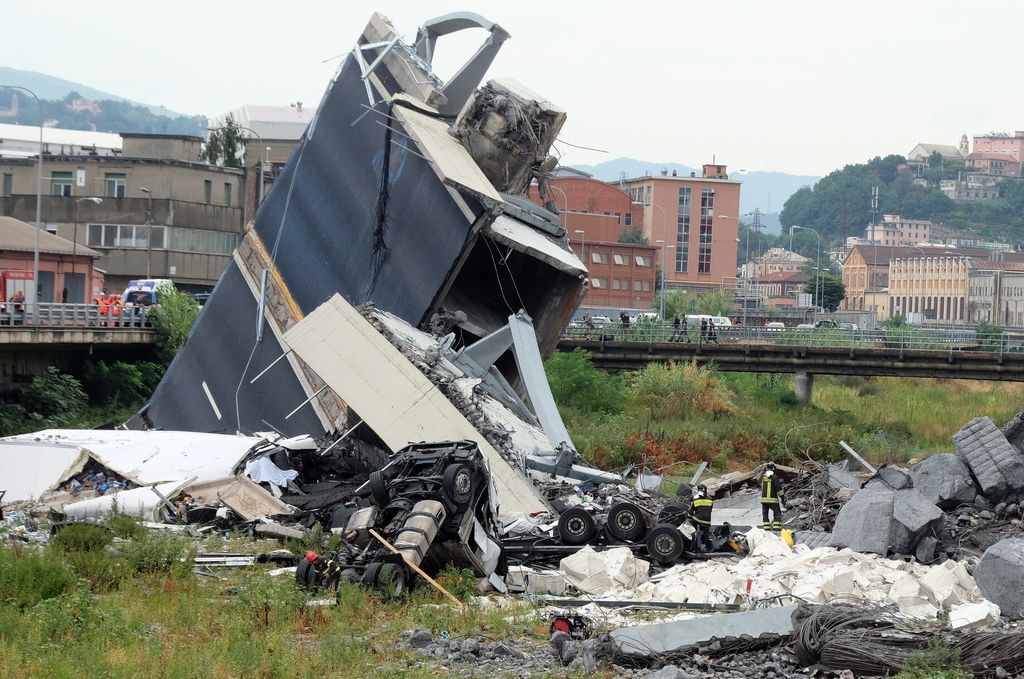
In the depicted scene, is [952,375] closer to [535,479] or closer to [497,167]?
[497,167]

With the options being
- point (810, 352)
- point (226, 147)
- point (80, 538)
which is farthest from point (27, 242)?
point (80, 538)

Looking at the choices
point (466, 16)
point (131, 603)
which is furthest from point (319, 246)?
point (131, 603)

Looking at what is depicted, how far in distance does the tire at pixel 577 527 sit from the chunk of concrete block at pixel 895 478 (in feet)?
19.5

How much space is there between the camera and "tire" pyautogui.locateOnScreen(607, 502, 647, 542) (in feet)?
52.2

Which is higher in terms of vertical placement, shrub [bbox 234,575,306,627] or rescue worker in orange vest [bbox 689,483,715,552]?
rescue worker in orange vest [bbox 689,483,715,552]

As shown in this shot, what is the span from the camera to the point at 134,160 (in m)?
56.2

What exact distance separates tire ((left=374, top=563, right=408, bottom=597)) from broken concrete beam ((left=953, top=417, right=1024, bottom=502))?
382 inches

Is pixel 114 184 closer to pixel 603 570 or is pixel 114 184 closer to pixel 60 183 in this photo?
pixel 60 183

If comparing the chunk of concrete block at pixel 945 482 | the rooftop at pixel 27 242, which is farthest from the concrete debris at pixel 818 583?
the rooftop at pixel 27 242

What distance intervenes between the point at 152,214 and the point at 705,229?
204ft

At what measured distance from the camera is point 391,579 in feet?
41.8

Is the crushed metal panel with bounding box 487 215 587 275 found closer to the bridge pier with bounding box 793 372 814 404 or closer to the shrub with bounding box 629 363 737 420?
the shrub with bounding box 629 363 737 420

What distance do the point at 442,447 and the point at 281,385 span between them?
917 cm

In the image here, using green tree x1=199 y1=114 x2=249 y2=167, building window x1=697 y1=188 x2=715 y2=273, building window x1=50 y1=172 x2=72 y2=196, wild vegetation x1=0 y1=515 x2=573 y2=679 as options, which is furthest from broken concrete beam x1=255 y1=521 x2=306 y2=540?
building window x1=697 y1=188 x2=715 y2=273
